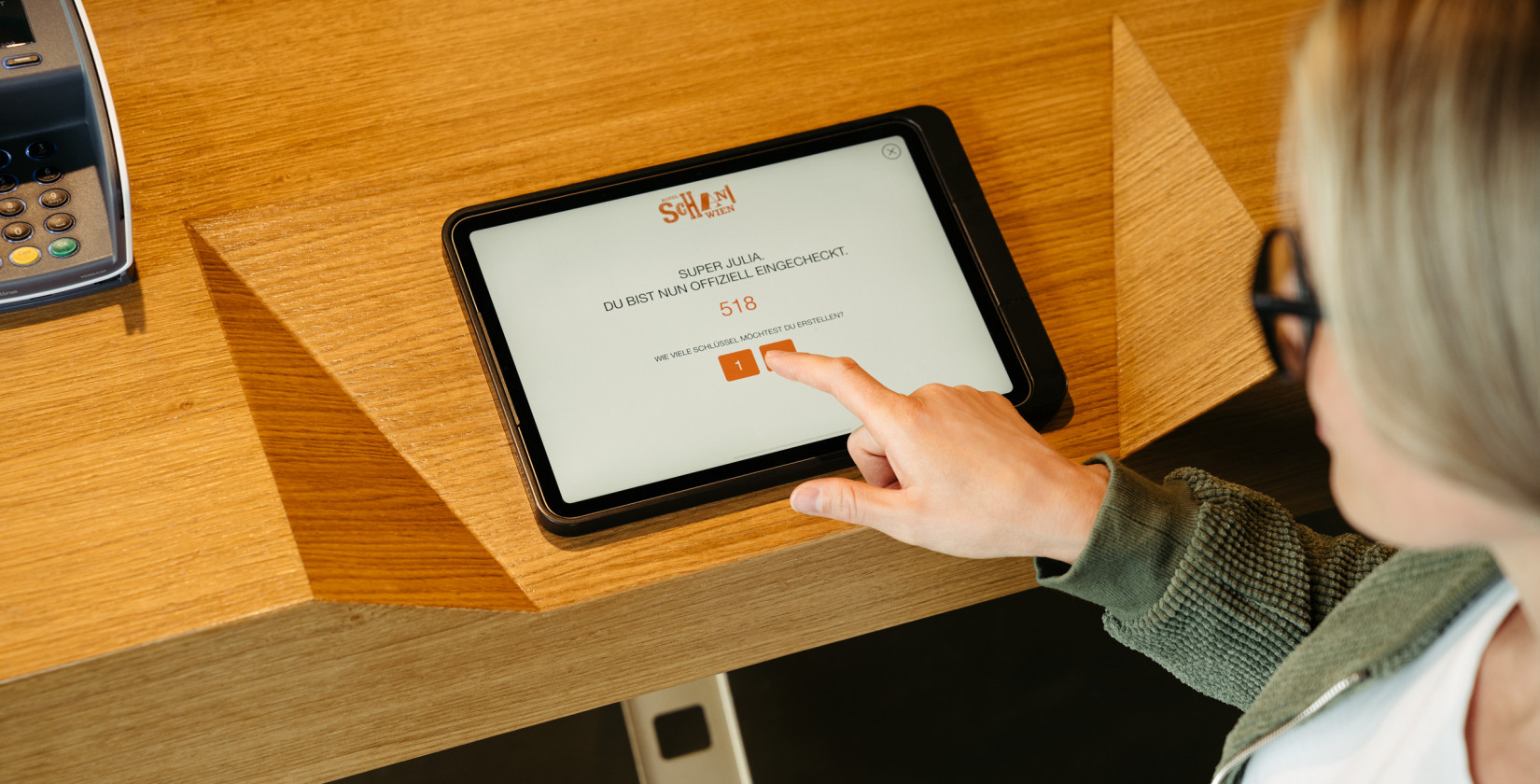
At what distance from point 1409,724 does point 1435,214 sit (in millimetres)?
368

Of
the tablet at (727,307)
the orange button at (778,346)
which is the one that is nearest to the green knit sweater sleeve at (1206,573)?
the tablet at (727,307)

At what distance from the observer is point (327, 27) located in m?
0.76

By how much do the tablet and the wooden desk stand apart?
0.03 meters

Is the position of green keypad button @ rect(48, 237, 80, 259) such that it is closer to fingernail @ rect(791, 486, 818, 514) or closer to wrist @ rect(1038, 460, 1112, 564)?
fingernail @ rect(791, 486, 818, 514)

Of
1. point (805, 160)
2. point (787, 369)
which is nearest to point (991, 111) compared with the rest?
point (805, 160)

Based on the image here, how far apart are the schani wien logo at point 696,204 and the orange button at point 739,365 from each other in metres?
0.11

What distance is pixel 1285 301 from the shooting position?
0.41 m

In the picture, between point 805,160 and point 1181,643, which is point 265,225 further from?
point 1181,643

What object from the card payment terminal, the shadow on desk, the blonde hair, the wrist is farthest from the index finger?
the shadow on desk

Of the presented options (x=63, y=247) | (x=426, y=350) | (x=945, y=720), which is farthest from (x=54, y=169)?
(x=945, y=720)

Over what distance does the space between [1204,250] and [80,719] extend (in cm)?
77

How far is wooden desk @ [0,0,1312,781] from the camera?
0.53 meters

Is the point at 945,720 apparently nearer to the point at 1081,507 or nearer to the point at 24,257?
the point at 1081,507

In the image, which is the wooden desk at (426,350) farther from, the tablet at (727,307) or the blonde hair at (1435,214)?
the blonde hair at (1435,214)
